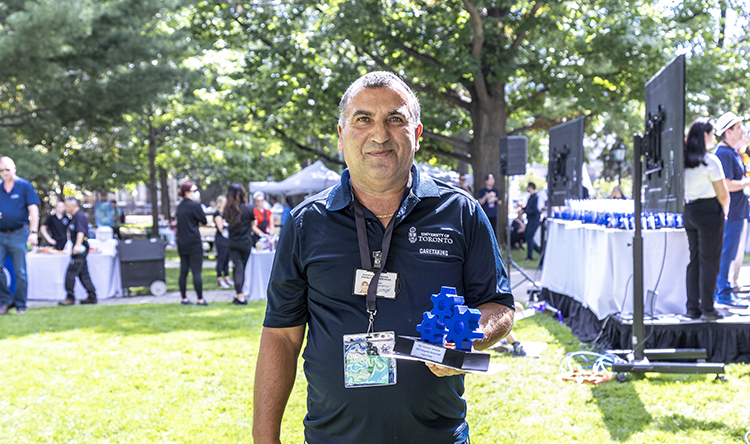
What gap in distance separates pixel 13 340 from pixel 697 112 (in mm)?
15805

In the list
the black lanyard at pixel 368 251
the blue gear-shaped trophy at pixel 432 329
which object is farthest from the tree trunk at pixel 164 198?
the blue gear-shaped trophy at pixel 432 329

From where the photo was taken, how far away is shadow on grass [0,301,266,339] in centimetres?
845

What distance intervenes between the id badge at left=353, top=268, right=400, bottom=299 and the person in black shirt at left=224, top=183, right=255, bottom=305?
8837 mm

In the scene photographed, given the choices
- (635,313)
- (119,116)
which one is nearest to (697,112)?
(635,313)

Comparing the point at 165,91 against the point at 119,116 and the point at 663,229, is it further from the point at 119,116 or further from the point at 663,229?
the point at 663,229

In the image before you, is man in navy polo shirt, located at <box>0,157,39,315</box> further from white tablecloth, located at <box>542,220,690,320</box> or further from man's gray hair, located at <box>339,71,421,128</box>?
man's gray hair, located at <box>339,71,421,128</box>

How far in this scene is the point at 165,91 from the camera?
18.4 metres

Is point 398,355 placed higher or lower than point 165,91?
lower

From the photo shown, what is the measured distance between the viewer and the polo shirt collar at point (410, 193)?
1.97 meters

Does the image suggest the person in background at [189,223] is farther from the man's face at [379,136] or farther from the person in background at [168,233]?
the person in background at [168,233]

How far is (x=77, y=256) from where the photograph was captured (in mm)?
11336

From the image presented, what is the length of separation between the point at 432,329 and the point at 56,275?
11.8m

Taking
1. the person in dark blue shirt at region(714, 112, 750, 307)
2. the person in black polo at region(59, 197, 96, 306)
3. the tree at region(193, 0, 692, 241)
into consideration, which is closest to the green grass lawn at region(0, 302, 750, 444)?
the person in dark blue shirt at region(714, 112, 750, 307)

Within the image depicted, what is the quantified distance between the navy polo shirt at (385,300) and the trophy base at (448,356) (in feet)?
0.64
